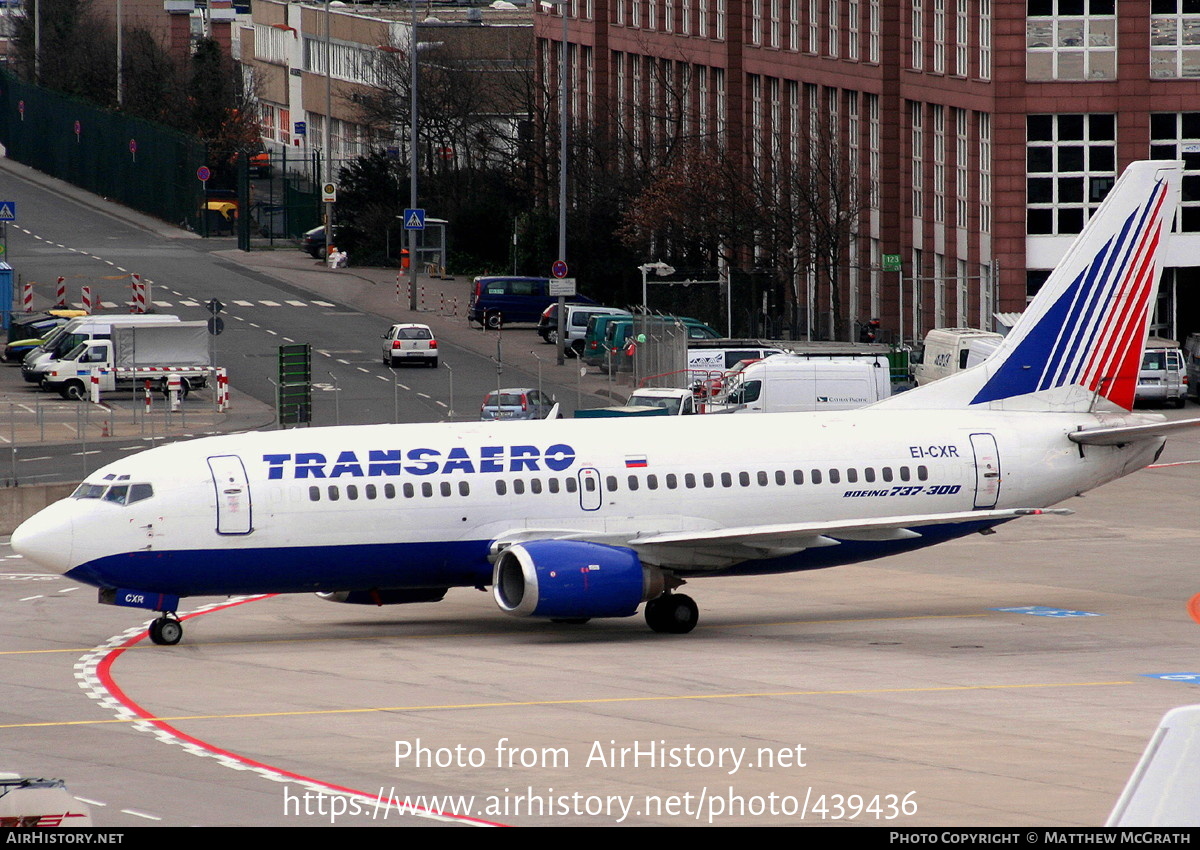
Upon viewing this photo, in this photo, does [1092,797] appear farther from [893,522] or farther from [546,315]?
[546,315]

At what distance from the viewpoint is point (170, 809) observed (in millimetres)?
21422

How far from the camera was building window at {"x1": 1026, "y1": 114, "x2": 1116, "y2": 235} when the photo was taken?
78375 mm

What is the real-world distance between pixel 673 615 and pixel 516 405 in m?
30.6

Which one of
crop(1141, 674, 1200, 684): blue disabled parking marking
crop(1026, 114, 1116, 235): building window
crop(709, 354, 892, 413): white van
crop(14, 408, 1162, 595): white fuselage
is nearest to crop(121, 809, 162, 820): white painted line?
crop(14, 408, 1162, 595): white fuselage

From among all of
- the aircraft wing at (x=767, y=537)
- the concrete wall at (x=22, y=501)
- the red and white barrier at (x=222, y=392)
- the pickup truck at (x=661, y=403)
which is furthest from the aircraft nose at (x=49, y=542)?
the red and white barrier at (x=222, y=392)

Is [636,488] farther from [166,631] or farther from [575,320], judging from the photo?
[575,320]

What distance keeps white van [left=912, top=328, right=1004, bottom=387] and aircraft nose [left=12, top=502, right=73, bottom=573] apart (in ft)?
135

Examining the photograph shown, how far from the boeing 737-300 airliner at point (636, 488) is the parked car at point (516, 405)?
27.0 m

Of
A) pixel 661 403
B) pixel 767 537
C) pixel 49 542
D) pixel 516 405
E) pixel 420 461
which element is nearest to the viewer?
pixel 49 542

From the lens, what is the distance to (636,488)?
35.8 metres

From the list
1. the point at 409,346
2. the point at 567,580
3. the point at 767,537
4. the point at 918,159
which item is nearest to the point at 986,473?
the point at 767,537

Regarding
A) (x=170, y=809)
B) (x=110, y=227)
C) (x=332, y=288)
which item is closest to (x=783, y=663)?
(x=170, y=809)

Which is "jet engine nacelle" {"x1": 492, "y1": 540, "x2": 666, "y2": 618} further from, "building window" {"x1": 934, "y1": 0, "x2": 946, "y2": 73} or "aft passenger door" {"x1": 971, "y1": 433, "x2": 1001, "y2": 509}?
"building window" {"x1": 934, "y1": 0, "x2": 946, "y2": 73}

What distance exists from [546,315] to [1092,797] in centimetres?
7135
